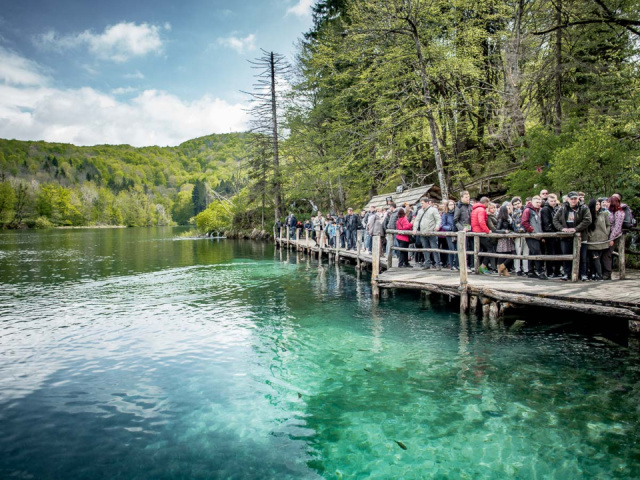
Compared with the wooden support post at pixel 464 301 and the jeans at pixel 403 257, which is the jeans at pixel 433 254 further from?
the wooden support post at pixel 464 301

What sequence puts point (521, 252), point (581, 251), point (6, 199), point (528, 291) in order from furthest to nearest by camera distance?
point (6, 199) → point (521, 252) → point (581, 251) → point (528, 291)

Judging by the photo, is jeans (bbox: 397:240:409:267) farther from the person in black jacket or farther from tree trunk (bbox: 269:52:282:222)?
tree trunk (bbox: 269:52:282:222)

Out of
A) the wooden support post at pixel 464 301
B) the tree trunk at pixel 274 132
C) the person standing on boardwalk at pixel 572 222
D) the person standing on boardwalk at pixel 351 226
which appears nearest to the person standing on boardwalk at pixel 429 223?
the wooden support post at pixel 464 301

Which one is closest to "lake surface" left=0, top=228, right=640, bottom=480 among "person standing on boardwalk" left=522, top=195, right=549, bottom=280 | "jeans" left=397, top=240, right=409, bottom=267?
"person standing on boardwalk" left=522, top=195, right=549, bottom=280

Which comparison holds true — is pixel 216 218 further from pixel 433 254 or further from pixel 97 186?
pixel 97 186

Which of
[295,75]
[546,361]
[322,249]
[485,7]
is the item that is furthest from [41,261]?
[485,7]

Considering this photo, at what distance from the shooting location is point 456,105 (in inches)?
789

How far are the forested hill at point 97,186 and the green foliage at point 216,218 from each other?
2908mm

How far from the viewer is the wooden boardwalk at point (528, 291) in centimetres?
700

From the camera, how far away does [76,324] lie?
10.0 m

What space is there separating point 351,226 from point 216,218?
37.3 meters

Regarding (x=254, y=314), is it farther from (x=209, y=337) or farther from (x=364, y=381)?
(x=364, y=381)

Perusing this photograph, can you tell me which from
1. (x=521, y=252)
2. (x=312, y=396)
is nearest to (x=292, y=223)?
(x=521, y=252)

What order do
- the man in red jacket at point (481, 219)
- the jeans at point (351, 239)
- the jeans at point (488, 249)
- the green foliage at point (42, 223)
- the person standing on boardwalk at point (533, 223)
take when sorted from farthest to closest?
the green foliage at point (42, 223), the jeans at point (351, 239), the jeans at point (488, 249), the man in red jacket at point (481, 219), the person standing on boardwalk at point (533, 223)
